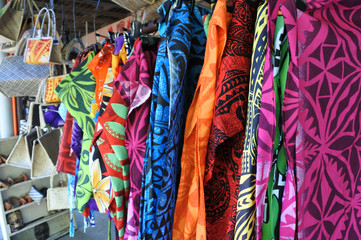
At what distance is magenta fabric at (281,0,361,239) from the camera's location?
0.43 m

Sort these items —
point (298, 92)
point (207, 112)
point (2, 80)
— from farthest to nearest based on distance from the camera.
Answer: point (2, 80)
point (207, 112)
point (298, 92)

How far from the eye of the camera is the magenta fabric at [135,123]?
2.16ft

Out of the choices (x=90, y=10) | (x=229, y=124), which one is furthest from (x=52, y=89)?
(x=90, y=10)

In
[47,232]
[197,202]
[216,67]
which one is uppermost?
[216,67]

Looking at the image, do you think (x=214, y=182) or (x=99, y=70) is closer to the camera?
(x=214, y=182)

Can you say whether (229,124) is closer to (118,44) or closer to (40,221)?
(118,44)

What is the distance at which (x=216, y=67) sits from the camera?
0.54 meters

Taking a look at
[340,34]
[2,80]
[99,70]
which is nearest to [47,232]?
[2,80]

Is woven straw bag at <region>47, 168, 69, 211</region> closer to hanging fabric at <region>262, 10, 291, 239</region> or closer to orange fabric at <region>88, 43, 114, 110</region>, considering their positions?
orange fabric at <region>88, 43, 114, 110</region>

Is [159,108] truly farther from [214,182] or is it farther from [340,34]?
[340,34]

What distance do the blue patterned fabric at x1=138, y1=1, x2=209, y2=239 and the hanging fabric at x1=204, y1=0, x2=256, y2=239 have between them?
0.10 m

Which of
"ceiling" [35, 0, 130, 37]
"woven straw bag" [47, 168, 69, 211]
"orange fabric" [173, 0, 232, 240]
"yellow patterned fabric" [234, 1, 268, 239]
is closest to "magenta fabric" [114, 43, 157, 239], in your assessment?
"orange fabric" [173, 0, 232, 240]

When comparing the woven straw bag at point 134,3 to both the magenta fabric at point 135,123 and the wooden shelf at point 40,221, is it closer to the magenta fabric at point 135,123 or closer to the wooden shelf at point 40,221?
the magenta fabric at point 135,123

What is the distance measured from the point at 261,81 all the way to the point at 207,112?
0.42ft
